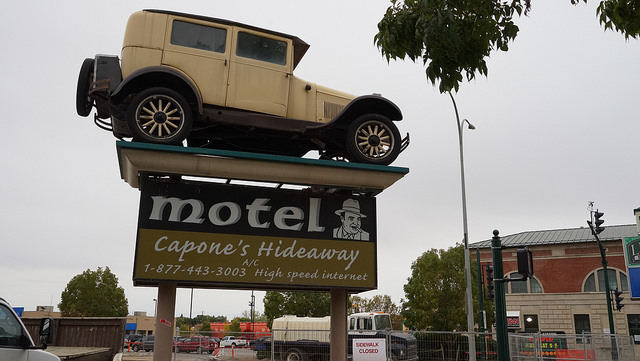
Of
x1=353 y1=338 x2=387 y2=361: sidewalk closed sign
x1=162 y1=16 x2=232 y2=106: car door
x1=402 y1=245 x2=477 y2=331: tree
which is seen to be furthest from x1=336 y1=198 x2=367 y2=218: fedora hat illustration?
x1=402 y1=245 x2=477 y2=331: tree

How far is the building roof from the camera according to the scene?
50494mm

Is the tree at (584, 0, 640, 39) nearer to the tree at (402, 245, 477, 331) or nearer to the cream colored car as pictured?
the cream colored car

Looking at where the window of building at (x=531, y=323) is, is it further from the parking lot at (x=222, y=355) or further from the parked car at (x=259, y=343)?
the parking lot at (x=222, y=355)

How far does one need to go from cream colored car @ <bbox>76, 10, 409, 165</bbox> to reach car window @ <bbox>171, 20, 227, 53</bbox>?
1cm

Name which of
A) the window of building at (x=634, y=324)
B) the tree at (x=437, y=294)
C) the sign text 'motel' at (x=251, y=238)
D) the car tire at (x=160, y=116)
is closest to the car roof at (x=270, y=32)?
the car tire at (x=160, y=116)

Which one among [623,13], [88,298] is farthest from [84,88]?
[88,298]

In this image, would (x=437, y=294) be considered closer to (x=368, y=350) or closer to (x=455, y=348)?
(x=455, y=348)

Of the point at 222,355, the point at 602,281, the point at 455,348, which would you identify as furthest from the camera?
the point at 602,281

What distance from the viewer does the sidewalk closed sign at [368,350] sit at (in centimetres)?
1827

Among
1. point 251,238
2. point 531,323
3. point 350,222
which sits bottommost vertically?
point 531,323

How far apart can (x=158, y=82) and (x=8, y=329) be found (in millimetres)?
3736

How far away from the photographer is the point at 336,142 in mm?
8195

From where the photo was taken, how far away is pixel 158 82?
23.5 feet

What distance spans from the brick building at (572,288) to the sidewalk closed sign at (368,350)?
33342 mm
